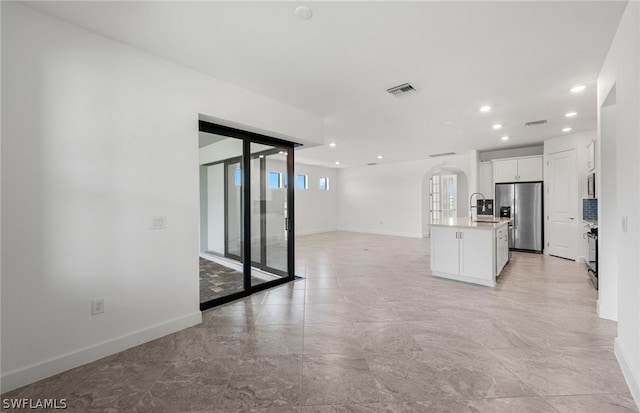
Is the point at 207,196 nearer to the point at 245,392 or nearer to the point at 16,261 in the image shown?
the point at 16,261

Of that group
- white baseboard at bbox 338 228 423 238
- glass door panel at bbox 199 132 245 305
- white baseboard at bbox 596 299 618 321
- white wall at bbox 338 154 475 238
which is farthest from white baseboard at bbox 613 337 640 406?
white baseboard at bbox 338 228 423 238

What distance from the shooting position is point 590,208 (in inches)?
191

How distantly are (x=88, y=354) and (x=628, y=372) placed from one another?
4078 mm

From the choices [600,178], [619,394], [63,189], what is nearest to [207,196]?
[63,189]

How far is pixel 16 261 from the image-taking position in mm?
1861

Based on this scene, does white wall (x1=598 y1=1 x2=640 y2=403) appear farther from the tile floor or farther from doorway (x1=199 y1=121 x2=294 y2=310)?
the tile floor

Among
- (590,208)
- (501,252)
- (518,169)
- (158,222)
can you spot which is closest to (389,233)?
(518,169)

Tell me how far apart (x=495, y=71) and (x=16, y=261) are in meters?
4.58

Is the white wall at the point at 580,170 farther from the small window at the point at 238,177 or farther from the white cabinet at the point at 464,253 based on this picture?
the small window at the point at 238,177

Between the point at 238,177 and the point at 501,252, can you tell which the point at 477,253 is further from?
the point at 238,177

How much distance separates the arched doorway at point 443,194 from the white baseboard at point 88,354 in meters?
8.21

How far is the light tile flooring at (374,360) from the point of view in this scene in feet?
5.69

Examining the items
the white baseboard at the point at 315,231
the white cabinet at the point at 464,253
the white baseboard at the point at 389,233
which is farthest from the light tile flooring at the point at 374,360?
the white baseboard at the point at 315,231

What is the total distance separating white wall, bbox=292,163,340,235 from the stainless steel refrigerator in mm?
6139
